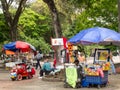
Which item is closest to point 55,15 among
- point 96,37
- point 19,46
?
point 19,46

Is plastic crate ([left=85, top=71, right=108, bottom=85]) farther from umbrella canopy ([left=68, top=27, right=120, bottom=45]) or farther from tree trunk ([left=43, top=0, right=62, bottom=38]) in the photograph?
tree trunk ([left=43, top=0, right=62, bottom=38])

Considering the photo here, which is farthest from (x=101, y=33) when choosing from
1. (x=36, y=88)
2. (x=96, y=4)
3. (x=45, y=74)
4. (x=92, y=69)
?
(x=96, y=4)

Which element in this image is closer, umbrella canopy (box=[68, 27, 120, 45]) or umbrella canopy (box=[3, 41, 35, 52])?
umbrella canopy (box=[68, 27, 120, 45])

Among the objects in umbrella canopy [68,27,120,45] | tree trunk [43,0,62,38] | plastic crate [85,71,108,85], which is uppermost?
tree trunk [43,0,62,38]

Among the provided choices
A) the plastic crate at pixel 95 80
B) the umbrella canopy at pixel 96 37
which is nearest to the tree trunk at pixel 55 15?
the umbrella canopy at pixel 96 37

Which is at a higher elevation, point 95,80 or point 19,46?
point 19,46

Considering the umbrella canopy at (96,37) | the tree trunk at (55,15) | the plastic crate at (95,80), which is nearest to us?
the plastic crate at (95,80)

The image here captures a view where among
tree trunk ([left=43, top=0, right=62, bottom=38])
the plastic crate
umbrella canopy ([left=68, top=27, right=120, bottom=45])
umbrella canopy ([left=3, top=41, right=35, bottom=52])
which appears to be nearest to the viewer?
the plastic crate

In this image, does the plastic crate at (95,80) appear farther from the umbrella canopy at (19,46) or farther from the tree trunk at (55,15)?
the umbrella canopy at (19,46)

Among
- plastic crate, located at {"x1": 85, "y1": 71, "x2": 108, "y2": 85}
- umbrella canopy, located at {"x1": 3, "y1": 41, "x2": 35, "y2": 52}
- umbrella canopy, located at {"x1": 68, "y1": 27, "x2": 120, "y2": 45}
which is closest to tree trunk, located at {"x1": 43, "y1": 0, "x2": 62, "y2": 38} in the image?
umbrella canopy, located at {"x1": 3, "y1": 41, "x2": 35, "y2": 52}

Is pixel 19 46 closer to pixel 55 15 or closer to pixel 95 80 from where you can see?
pixel 55 15

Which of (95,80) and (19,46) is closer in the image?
(95,80)

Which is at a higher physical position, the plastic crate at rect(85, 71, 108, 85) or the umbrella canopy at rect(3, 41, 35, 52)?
the umbrella canopy at rect(3, 41, 35, 52)

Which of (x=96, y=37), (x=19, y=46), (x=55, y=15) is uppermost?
(x=55, y=15)
